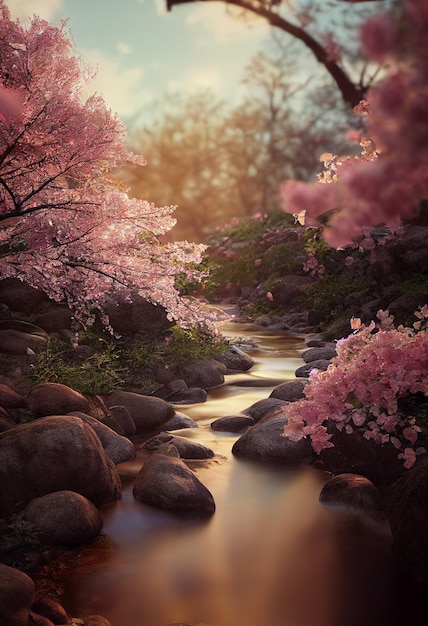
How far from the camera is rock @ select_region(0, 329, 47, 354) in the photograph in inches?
405

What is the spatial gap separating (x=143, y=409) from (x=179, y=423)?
1.95ft

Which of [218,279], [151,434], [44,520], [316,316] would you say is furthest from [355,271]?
[44,520]

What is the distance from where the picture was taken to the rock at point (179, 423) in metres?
9.33

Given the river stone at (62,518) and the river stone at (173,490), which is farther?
the river stone at (173,490)

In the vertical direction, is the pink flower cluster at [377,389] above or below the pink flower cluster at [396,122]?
below

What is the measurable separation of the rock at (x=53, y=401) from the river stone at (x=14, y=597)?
11.2ft

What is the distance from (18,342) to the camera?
10.4 m

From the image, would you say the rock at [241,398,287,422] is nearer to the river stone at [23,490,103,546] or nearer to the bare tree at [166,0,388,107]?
the river stone at [23,490,103,546]

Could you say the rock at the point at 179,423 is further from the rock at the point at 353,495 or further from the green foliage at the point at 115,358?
the rock at the point at 353,495

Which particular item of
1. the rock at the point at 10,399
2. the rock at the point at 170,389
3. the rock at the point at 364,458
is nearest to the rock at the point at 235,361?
the rock at the point at 170,389

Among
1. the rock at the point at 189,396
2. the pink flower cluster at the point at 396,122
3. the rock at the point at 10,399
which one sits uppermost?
the pink flower cluster at the point at 396,122

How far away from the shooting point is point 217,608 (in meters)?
4.96

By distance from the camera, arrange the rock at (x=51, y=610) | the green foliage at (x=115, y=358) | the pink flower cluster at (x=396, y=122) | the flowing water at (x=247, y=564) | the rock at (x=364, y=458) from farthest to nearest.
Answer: the green foliage at (x=115, y=358) < the rock at (x=364, y=458) < the flowing water at (x=247, y=564) < the rock at (x=51, y=610) < the pink flower cluster at (x=396, y=122)

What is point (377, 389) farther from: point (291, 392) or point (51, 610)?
point (291, 392)
